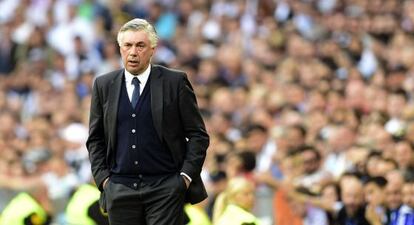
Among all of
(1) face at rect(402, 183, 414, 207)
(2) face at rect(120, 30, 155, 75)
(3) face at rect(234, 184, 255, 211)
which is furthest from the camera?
(1) face at rect(402, 183, 414, 207)

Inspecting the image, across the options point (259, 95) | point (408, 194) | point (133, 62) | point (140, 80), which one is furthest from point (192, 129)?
point (259, 95)

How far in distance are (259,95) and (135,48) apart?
10062 mm

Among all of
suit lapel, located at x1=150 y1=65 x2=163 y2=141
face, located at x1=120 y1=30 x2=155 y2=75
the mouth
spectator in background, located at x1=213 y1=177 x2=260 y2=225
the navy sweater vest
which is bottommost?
spectator in background, located at x1=213 y1=177 x2=260 y2=225

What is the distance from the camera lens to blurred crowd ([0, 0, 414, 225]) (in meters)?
13.1

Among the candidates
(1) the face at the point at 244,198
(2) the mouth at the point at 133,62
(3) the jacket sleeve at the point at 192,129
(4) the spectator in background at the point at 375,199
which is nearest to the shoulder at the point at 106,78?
(2) the mouth at the point at 133,62

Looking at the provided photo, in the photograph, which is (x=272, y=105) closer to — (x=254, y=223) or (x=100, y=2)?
(x=100, y=2)

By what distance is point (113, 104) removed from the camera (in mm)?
8438

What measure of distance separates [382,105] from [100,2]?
8.59m

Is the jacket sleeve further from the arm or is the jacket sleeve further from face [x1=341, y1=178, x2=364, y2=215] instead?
face [x1=341, y1=178, x2=364, y2=215]

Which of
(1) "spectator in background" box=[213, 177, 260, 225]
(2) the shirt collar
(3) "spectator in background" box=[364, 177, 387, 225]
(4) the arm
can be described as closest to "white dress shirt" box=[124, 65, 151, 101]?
(2) the shirt collar

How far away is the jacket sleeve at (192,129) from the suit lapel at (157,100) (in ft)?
0.45

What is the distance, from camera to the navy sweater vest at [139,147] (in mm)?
8391

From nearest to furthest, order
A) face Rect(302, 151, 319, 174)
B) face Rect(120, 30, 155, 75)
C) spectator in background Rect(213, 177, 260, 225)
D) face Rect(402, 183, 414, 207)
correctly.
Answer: face Rect(120, 30, 155, 75)
spectator in background Rect(213, 177, 260, 225)
face Rect(402, 183, 414, 207)
face Rect(302, 151, 319, 174)

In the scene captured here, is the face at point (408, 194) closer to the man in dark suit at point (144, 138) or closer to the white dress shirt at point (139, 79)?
the man in dark suit at point (144, 138)
